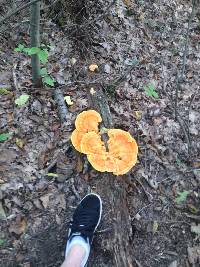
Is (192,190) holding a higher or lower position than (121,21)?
lower

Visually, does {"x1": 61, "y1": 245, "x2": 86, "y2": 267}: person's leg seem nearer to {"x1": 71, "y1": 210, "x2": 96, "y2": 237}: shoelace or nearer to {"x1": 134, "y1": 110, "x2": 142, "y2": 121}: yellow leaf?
{"x1": 71, "y1": 210, "x2": 96, "y2": 237}: shoelace

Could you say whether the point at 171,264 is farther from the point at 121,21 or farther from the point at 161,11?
the point at 161,11

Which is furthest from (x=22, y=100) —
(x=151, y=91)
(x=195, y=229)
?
(x=195, y=229)

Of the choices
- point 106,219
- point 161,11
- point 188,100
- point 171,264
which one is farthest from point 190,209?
point 161,11

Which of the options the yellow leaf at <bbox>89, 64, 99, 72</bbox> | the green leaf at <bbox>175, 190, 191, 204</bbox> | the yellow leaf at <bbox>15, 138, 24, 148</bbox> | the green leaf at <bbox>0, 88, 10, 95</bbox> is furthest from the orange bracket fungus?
the green leaf at <bbox>0, 88, 10, 95</bbox>

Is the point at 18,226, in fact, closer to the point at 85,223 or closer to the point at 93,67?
the point at 85,223

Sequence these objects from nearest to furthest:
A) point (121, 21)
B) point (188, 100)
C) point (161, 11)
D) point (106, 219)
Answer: point (106, 219) → point (188, 100) → point (121, 21) → point (161, 11)

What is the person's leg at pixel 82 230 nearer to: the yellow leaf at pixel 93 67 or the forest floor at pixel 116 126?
the forest floor at pixel 116 126
